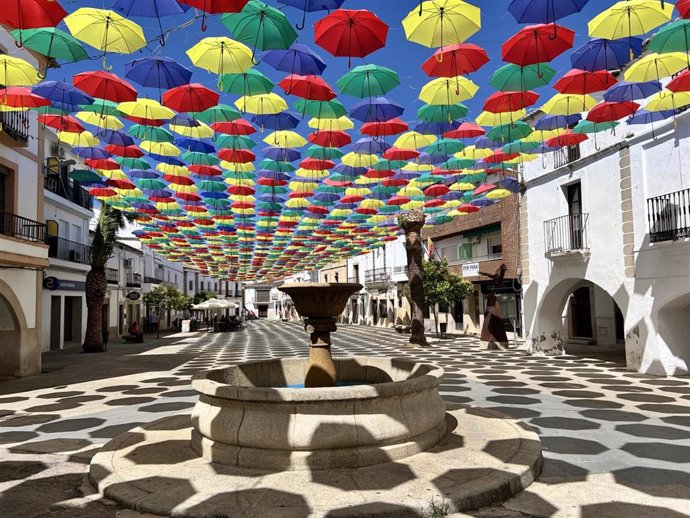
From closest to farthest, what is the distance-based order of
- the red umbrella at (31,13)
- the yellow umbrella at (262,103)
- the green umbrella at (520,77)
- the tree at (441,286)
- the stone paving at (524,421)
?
the stone paving at (524,421) → the red umbrella at (31,13) → the green umbrella at (520,77) → the yellow umbrella at (262,103) → the tree at (441,286)

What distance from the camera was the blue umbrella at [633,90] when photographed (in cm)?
973

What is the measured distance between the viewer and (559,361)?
15.6m

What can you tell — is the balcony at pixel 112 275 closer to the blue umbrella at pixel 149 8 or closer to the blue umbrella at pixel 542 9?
the blue umbrella at pixel 149 8

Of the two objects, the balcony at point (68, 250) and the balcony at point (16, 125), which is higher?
the balcony at point (16, 125)

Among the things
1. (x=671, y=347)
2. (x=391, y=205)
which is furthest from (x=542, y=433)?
(x=391, y=205)

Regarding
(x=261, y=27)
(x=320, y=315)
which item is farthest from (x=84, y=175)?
(x=320, y=315)

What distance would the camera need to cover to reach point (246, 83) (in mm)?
9492

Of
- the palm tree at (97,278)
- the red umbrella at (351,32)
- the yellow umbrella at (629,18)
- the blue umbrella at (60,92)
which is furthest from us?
the palm tree at (97,278)

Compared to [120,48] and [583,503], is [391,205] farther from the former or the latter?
[583,503]

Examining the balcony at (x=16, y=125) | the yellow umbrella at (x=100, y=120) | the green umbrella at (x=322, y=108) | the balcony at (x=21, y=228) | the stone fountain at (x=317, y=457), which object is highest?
Result: the balcony at (x=16, y=125)

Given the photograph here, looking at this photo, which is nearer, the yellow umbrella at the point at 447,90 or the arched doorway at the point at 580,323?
the yellow umbrella at the point at 447,90

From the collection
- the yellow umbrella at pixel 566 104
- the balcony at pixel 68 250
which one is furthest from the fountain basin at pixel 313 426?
the balcony at pixel 68 250

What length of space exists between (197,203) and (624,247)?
16148 mm

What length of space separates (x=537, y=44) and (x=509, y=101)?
2.12 metres
